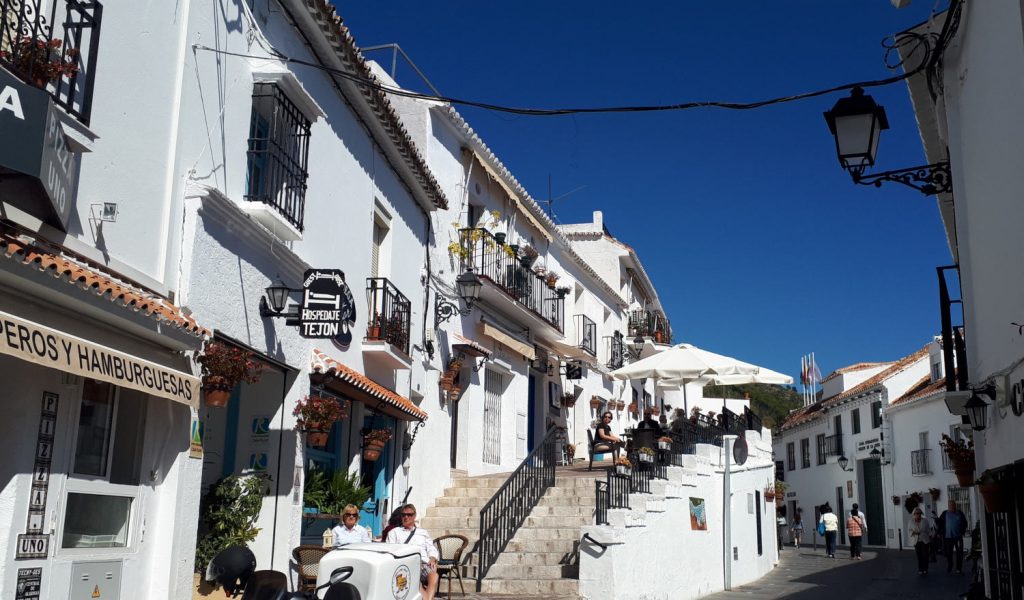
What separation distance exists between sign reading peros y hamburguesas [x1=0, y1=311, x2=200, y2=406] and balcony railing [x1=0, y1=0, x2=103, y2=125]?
1.68m

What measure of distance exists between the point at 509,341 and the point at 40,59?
13.7 m

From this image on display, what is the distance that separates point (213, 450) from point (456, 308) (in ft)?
24.1

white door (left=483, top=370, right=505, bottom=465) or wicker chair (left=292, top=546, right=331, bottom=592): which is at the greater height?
white door (left=483, top=370, right=505, bottom=465)

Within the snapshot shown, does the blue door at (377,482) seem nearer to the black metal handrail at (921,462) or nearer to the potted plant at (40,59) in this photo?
the potted plant at (40,59)

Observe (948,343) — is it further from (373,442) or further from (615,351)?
(615,351)

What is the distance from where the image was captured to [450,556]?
533 inches

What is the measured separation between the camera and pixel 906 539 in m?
36.2

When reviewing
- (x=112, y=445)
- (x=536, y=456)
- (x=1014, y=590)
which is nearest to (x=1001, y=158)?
(x=1014, y=590)

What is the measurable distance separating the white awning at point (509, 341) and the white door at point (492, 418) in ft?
2.28

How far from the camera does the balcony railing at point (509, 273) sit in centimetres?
1844

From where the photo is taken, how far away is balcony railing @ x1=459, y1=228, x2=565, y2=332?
18438 mm

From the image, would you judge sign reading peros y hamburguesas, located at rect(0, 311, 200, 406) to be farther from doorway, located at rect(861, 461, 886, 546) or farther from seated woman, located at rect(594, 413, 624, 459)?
doorway, located at rect(861, 461, 886, 546)

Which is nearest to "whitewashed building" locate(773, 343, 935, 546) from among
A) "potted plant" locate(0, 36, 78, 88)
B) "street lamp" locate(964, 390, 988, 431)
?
"street lamp" locate(964, 390, 988, 431)

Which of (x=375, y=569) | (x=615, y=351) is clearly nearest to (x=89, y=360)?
(x=375, y=569)
